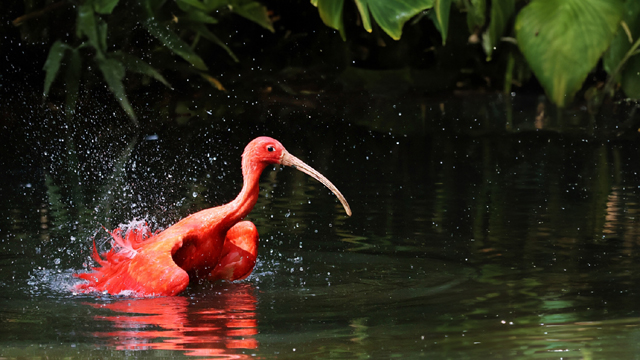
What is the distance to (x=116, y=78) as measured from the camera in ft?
32.4

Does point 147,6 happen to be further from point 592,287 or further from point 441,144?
point 592,287

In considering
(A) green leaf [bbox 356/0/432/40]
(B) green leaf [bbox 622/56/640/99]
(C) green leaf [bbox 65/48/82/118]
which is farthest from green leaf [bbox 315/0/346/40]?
(C) green leaf [bbox 65/48/82/118]

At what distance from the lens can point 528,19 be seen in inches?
280

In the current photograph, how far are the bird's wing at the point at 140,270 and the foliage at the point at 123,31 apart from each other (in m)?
5.39

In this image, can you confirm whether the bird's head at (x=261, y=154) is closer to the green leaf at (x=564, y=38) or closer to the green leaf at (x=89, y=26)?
the green leaf at (x=564, y=38)

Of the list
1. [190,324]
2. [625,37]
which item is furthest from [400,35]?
[190,324]

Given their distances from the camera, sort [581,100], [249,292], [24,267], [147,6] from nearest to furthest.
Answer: [249,292] < [24,267] < [147,6] < [581,100]

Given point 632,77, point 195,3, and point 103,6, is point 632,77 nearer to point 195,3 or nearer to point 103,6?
point 195,3

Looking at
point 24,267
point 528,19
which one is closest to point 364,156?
point 528,19

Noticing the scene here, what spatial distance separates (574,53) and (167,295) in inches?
154

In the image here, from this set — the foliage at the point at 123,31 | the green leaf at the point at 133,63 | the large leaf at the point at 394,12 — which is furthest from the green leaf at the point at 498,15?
the green leaf at the point at 133,63

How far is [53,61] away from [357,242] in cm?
562

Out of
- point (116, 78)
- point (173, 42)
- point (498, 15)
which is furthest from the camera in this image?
point (173, 42)

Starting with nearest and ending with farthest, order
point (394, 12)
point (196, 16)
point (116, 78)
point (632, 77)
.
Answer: point (394, 12) → point (632, 77) → point (116, 78) → point (196, 16)
